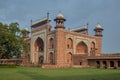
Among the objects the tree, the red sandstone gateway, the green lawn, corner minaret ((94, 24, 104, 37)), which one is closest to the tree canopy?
the tree

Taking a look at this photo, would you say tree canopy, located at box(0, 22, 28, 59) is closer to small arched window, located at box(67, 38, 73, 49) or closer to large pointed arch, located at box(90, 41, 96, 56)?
small arched window, located at box(67, 38, 73, 49)

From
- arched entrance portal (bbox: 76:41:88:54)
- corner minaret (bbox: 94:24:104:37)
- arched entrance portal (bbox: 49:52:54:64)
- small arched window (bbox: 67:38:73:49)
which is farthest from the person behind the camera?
corner minaret (bbox: 94:24:104:37)

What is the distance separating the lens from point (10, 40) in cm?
2850

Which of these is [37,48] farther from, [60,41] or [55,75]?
[55,75]

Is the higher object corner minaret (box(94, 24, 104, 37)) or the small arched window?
corner minaret (box(94, 24, 104, 37))

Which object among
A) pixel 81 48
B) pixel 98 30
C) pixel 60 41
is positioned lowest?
pixel 81 48

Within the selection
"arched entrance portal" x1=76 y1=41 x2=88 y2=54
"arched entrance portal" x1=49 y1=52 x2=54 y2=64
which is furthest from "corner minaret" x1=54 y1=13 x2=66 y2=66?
"arched entrance portal" x1=76 y1=41 x2=88 y2=54

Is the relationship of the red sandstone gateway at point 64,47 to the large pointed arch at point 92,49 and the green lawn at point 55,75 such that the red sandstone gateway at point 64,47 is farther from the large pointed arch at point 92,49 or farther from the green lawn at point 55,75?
the green lawn at point 55,75

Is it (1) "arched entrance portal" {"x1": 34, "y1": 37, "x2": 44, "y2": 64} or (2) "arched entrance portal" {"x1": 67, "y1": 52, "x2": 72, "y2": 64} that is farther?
(1) "arched entrance portal" {"x1": 34, "y1": 37, "x2": 44, "y2": 64}

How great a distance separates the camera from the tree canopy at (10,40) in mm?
28156

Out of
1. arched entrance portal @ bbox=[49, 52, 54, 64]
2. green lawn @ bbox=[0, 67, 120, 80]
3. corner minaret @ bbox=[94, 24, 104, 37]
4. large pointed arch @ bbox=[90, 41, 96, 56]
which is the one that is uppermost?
corner minaret @ bbox=[94, 24, 104, 37]

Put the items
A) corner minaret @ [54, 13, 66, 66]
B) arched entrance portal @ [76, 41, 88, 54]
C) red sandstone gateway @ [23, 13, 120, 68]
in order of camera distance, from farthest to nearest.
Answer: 1. arched entrance portal @ [76, 41, 88, 54]
2. corner minaret @ [54, 13, 66, 66]
3. red sandstone gateway @ [23, 13, 120, 68]

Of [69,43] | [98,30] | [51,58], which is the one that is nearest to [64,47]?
[69,43]

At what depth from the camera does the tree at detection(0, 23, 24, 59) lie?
28156mm
